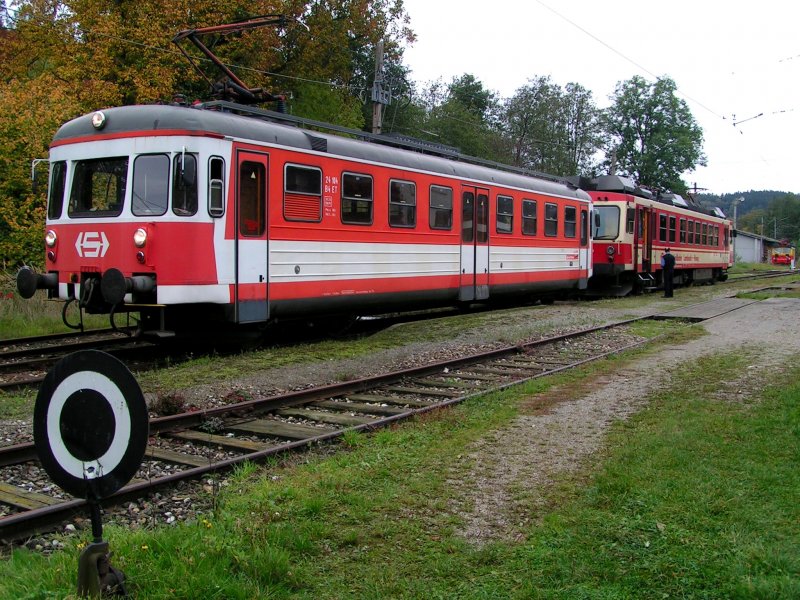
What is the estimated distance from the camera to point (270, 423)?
711cm

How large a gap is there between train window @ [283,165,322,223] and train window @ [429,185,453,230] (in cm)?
353

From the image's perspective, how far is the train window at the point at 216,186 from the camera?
32.7 feet

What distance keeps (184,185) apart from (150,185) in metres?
0.51

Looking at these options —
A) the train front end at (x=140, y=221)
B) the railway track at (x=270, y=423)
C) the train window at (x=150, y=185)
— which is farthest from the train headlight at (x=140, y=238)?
the railway track at (x=270, y=423)

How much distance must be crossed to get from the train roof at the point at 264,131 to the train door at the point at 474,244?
1.63 feet

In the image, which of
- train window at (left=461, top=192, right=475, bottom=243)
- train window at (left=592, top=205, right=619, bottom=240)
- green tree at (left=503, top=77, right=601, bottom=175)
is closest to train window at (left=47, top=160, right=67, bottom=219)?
train window at (left=461, top=192, right=475, bottom=243)

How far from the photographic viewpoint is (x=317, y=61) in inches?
1246

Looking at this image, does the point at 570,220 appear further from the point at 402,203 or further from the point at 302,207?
the point at 302,207

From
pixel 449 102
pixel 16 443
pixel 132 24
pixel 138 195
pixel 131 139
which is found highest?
pixel 449 102

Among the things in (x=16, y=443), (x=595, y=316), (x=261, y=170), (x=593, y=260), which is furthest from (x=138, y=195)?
(x=593, y=260)

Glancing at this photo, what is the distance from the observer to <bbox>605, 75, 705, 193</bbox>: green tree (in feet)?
225

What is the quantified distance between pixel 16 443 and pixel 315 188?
20.6 ft

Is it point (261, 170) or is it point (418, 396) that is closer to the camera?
point (418, 396)

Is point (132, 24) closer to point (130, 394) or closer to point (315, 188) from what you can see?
point (315, 188)
